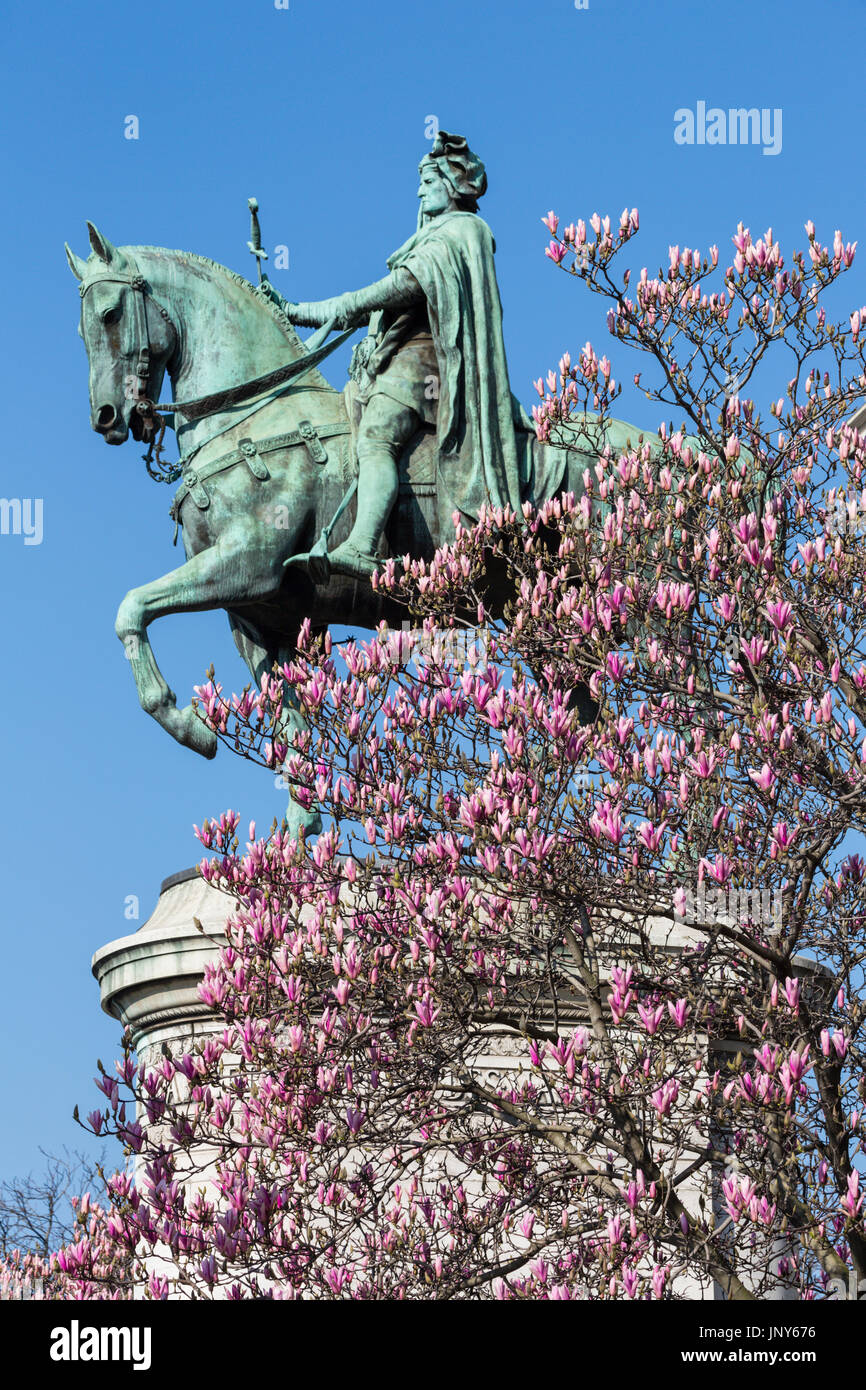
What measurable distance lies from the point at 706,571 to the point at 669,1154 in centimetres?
350

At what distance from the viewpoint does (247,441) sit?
15102 mm

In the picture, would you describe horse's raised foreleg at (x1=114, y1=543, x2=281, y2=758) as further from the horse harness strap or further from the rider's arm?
the rider's arm

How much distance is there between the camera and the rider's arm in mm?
15273

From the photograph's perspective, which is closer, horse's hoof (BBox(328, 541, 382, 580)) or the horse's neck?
horse's hoof (BBox(328, 541, 382, 580))

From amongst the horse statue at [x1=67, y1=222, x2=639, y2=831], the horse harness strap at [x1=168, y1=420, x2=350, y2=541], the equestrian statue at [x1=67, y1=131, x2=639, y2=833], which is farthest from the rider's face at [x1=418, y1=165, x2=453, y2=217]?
the horse harness strap at [x1=168, y1=420, x2=350, y2=541]

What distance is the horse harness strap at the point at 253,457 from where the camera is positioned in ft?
49.1

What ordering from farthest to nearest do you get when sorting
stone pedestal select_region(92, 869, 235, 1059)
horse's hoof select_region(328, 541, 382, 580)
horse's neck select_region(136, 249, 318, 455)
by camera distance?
horse's neck select_region(136, 249, 318, 455)
horse's hoof select_region(328, 541, 382, 580)
stone pedestal select_region(92, 869, 235, 1059)

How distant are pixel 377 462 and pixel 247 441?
3.40 feet

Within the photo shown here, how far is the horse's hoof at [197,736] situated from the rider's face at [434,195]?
4696mm

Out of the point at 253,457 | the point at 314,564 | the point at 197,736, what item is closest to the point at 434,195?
the point at 253,457

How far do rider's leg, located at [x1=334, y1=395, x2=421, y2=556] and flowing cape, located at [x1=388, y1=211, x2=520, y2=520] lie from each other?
0.31 metres

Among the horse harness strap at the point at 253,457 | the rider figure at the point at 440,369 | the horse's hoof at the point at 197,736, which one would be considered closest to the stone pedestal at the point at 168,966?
the horse's hoof at the point at 197,736

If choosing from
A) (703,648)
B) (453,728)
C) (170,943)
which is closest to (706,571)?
(703,648)
